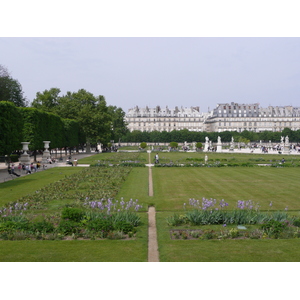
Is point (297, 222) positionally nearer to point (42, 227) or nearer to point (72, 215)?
point (72, 215)

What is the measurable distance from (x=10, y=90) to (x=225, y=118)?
90.9 meters

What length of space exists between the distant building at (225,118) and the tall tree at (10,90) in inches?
2891

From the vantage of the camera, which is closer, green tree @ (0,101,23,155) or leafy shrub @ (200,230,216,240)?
leafy shrub @ (200,230,216,240)

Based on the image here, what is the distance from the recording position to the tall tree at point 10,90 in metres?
60.4

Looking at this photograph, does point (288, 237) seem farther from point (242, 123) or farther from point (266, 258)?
point (242, 123)

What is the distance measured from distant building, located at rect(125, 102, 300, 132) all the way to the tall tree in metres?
73.4

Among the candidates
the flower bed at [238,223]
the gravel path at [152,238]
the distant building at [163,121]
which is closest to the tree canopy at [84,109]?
the gravel path at [152,238]

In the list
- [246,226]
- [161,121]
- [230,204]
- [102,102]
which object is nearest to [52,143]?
[102,102]

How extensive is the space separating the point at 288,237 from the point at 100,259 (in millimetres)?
5348

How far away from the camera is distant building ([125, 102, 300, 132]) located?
13938cm

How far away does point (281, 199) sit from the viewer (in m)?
16.4

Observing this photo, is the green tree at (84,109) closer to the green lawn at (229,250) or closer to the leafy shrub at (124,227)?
the leafy shrub at (124,227)

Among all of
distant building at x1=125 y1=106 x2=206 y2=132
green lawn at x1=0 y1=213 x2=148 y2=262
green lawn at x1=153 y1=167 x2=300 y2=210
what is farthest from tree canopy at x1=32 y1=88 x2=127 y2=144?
distant building at x1=125 y1=106 x2=206 y2=132

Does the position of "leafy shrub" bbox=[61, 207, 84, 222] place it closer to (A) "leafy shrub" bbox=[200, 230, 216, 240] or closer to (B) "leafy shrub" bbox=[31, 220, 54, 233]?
(B) "leafy shrub" bbox=[31, 220, 54, 233]
